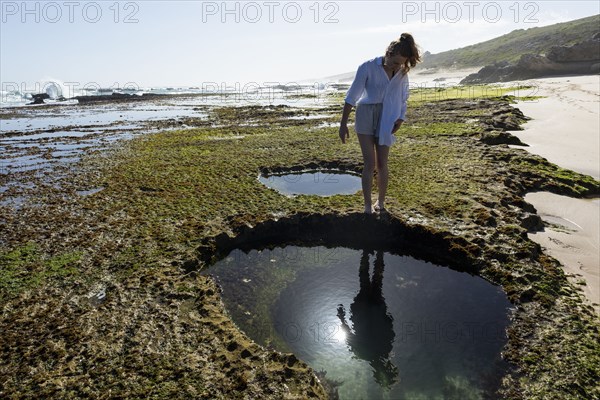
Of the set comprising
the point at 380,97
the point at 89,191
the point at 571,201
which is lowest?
the point at 571,201

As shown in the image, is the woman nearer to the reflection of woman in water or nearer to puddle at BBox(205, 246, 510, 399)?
puddle at BBox(205, 246, 510, 399)

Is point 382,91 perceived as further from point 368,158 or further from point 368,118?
point 368,158

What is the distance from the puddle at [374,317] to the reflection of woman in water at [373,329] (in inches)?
0.4

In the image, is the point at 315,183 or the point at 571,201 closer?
the point at 571,201

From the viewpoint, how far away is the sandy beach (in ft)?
16.7

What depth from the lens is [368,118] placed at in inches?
234

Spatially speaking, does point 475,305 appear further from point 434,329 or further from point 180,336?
point 180,336

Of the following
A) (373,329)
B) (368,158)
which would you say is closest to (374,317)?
(373,329)

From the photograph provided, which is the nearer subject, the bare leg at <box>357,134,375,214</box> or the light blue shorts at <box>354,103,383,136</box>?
the light blue shorts at <box>354,103,383,136</box>

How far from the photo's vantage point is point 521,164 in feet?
30.2

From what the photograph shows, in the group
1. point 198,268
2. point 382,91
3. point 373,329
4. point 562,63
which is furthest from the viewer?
point 562,63

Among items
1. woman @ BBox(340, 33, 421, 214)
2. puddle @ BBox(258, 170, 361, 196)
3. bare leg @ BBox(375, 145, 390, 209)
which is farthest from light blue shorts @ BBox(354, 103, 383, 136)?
puddle @ BBox(258, 170, 361, 196)

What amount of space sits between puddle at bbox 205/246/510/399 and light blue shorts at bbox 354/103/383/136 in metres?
1.89

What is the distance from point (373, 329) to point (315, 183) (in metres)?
5.05
